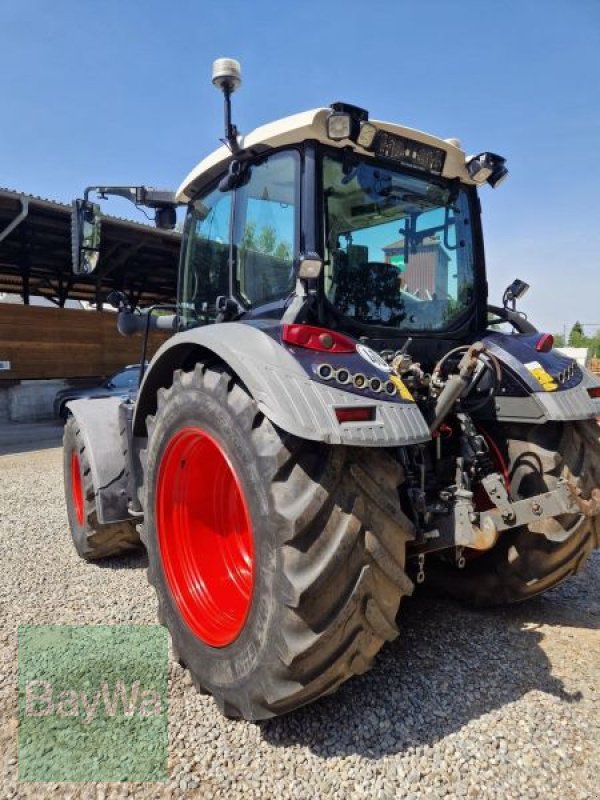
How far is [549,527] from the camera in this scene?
2525mm

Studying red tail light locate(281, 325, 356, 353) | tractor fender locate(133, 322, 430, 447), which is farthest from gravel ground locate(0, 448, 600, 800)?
red tail light locate(281, 325, 356, 353)

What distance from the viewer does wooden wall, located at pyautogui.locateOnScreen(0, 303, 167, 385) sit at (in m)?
12.3

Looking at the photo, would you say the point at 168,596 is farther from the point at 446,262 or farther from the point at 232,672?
the point at 446,262

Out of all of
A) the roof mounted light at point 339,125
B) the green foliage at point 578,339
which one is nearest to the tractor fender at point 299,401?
the roof mounted light at point 339,125

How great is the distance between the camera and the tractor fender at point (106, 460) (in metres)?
3.46

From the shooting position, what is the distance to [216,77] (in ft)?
7.99

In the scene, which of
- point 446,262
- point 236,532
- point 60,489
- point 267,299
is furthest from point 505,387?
point 60,489

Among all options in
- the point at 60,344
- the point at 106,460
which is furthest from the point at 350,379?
the point at 60,344

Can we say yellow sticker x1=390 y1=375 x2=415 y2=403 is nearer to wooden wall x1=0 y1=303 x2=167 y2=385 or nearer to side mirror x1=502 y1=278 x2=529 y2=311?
side mirror x1=502 y1=278 x2=529 y2=311

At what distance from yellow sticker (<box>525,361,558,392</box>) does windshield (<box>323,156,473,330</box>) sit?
0.50 metres

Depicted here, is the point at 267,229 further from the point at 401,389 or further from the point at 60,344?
the point at 60,344

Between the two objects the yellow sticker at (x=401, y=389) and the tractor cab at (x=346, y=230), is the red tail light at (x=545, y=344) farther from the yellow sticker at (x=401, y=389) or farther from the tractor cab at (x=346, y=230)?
the yellow sticker at (x=401, y=389)

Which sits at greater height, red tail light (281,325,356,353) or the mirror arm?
the mirror arm

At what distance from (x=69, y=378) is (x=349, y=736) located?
12.9 metres
